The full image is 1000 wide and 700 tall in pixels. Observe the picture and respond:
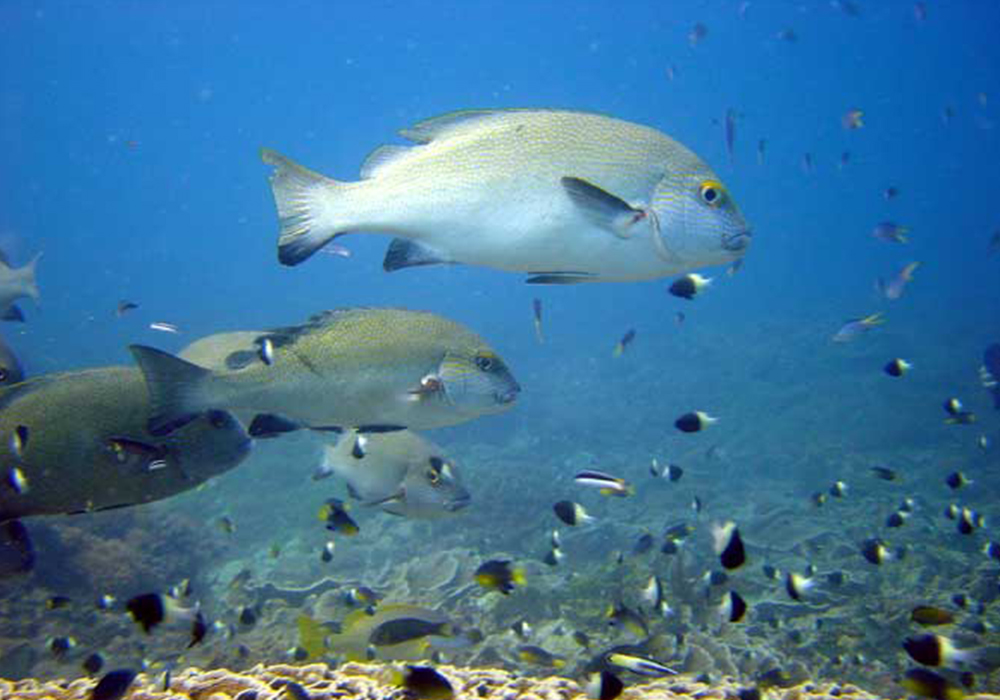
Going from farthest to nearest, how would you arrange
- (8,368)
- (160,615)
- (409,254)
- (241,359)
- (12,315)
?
(12,315) < (8,368) < (160,615) < (241,359) < (409,254)

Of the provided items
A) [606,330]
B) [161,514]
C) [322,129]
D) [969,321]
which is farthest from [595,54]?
[161,514]

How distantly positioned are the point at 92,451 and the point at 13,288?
4814mm

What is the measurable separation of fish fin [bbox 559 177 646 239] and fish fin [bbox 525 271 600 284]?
0.27 m

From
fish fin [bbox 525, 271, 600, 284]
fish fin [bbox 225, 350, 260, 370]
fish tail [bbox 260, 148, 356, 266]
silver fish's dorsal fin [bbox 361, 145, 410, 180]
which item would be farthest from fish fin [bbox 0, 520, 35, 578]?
fish fin [bbox 525, 271, 600, 284]

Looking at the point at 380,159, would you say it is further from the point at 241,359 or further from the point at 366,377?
the point at 241,359

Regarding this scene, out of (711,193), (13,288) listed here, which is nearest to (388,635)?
(711,193)

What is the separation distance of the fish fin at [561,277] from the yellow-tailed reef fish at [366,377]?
658 mm

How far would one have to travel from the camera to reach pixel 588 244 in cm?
219

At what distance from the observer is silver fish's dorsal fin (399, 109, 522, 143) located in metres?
2.37

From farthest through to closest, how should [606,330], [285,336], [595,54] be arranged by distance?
[595,54], [606,330], [285,336]

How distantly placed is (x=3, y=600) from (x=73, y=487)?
7.10 metres

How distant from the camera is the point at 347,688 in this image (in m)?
3.11

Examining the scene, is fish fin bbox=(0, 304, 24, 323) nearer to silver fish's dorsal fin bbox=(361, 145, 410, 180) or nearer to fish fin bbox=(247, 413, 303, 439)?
fish fin bbox=(247, 413, 303, 439)

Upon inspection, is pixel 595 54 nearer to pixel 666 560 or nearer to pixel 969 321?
pixel 969 321
